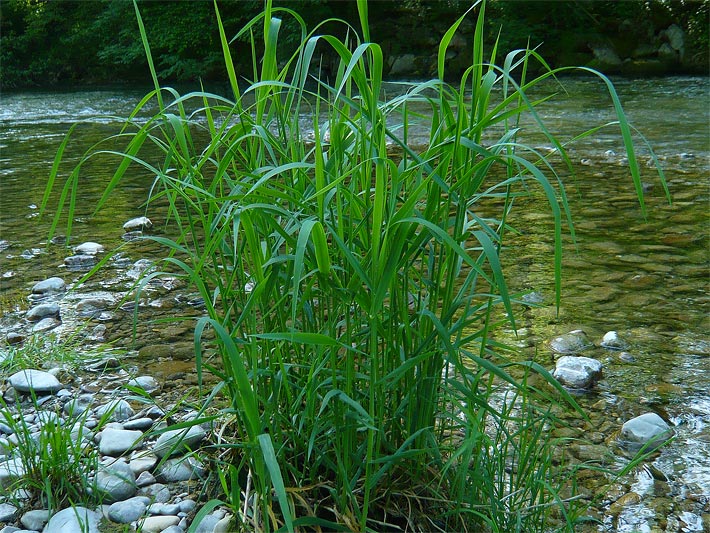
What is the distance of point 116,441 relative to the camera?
179 centimetres

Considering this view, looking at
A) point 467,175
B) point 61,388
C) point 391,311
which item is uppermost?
point 467,175

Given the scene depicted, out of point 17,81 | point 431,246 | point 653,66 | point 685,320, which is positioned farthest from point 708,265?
point 17,81

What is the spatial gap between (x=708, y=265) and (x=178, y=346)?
229 centimetres

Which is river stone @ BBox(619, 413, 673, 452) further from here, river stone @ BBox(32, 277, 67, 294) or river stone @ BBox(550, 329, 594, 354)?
river stone @ BBox(32, 277, 67, 294)

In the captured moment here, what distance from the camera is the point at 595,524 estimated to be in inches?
61.3

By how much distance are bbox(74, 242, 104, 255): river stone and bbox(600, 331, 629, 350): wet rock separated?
2477 millimetres

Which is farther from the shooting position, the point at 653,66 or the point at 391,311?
the point at 653,66

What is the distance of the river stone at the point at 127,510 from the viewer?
1.53m

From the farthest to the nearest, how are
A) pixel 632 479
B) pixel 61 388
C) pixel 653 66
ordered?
pixel 653 66 < pixel 61 388 < pixel 632 479

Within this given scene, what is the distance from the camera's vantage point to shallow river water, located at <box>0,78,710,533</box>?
6.02ft

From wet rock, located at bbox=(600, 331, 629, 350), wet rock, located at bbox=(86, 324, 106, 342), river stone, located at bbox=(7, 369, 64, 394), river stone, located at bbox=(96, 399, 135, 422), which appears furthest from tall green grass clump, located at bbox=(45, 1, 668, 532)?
wet rock, located at bbox=(86, 324, 106, 342)

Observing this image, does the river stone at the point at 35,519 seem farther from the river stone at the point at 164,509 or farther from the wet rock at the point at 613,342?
the wet rock at the point at 613,342

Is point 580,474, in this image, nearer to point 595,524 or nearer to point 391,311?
point 595,524

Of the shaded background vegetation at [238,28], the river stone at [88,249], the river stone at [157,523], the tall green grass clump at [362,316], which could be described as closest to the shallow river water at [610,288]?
the river stone at [88,249]
